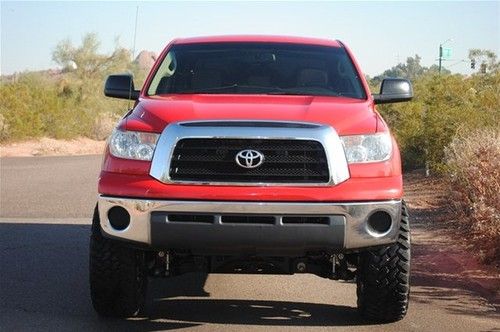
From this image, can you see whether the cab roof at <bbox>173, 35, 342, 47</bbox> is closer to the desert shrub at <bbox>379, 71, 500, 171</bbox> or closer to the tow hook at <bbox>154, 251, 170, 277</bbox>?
the tow hook at <bbox>154, 251, 170, 277</bbox>

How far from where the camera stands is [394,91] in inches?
274

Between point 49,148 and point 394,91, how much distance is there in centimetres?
2629

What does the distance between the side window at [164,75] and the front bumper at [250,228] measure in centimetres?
180

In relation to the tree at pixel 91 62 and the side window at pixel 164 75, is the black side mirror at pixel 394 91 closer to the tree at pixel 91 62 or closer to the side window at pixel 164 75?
the side window at pixel 164 75

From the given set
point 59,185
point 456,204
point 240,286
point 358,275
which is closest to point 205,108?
point 358,275

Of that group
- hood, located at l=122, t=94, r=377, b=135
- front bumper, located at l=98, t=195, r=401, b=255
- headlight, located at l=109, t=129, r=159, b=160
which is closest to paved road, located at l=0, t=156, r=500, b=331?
front bumper, located at l=98, t=195, r=401, b=255

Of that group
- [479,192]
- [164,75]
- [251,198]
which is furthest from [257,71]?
[479,192]

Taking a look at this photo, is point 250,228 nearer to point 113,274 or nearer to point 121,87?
point 113,274

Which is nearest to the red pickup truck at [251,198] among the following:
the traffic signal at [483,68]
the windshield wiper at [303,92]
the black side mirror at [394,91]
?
the windshield wiper at [303,92]

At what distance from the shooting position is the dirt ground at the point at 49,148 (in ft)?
98.7

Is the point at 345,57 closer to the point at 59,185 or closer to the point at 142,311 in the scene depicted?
the point at 142,311

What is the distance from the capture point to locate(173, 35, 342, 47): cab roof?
24.3 ft

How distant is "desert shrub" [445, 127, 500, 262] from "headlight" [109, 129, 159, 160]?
426cm

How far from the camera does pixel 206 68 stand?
7.11 metres
